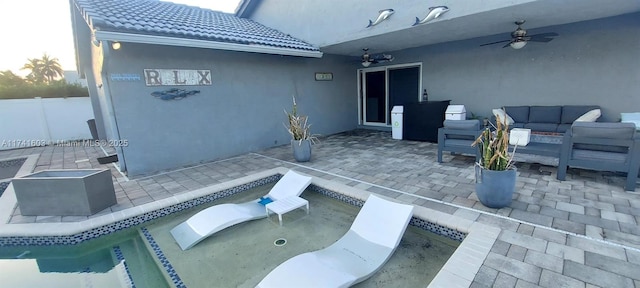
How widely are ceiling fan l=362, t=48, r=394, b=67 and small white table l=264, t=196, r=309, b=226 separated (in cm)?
576

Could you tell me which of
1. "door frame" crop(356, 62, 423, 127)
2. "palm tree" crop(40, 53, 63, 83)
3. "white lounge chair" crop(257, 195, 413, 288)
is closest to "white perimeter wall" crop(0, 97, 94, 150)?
"door frame" crop(356, 62, 423, 127)

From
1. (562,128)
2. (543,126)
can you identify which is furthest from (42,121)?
(562,128)

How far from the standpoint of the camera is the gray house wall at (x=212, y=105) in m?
5.50

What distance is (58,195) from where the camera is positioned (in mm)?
3779

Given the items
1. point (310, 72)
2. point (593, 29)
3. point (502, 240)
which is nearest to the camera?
point (502, 240)

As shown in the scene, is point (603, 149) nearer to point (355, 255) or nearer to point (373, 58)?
point (355, 255)

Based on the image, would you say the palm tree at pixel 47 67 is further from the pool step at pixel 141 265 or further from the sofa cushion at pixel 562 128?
the sofa cushion at pixel 562 128

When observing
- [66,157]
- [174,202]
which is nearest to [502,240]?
[174,202]

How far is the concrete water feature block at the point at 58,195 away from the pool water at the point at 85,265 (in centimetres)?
56

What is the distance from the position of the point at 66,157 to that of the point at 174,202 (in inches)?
241

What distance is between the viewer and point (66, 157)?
7.73m

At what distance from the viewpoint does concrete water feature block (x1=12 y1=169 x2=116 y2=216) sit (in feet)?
12.3

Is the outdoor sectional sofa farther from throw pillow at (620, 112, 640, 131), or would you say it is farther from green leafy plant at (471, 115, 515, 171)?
throw pillow at (620, 112, 640, 131)

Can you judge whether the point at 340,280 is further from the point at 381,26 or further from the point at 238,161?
the point at 381,26
